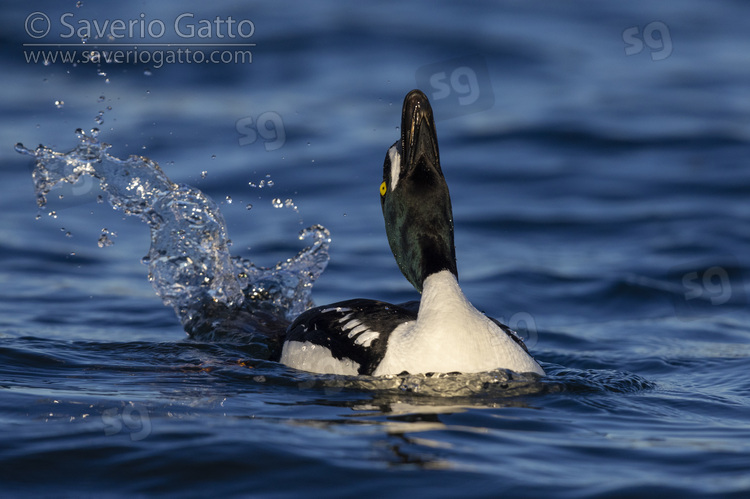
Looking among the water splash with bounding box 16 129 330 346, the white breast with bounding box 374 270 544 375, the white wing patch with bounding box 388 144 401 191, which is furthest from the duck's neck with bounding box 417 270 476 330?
the water splash with bounding box 16 129 330 346

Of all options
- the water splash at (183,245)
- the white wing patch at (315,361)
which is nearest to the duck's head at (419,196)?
the white wing patch at (315,361)

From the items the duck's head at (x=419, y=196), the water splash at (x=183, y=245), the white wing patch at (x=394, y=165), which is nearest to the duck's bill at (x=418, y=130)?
the duck's head at (x=419, y=196)

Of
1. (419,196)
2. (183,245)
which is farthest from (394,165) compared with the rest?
(183,245)

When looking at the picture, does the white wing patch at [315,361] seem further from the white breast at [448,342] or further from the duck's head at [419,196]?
the duck's head at [419,196]

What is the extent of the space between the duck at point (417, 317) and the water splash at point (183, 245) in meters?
1.70

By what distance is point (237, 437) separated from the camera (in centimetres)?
432

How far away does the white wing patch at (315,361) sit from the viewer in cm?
552

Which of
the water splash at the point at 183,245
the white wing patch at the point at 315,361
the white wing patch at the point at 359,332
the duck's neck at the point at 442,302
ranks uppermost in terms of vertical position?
the water splash at the point at 183,245

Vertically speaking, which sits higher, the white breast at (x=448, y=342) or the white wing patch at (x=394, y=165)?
the white wing patch at (x=394, y=165)

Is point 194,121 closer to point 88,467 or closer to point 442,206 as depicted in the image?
point 442,206

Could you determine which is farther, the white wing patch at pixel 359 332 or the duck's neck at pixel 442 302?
the white wing patch at pixel 359 332

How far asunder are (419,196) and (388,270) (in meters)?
4.13

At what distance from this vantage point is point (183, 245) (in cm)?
771

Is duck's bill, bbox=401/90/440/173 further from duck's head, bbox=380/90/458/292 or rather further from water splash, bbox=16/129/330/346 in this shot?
water splash, bbox=16/129/330/346
